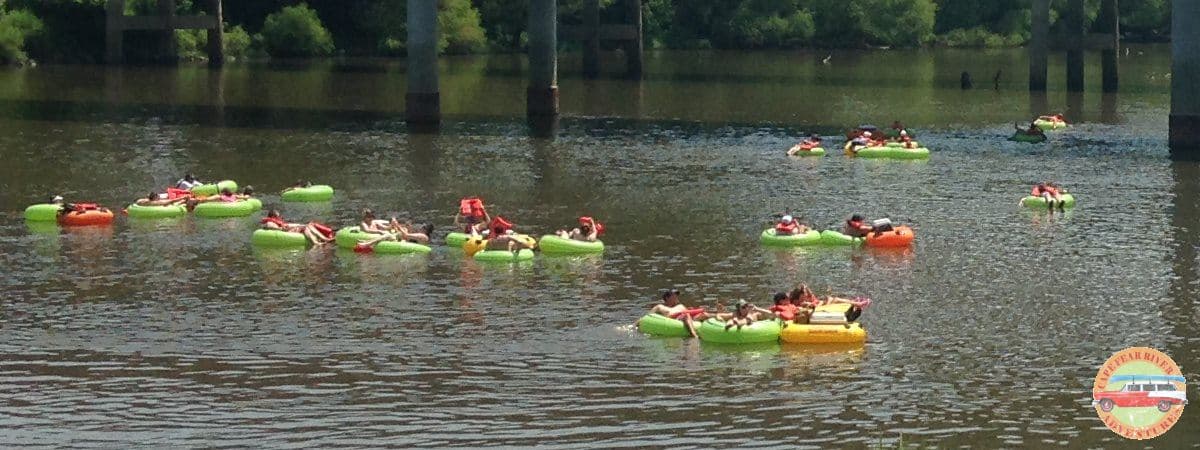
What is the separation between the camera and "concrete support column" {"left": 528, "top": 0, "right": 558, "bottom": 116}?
7619cm

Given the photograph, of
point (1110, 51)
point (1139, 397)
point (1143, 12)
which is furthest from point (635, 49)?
point (1139, 397)

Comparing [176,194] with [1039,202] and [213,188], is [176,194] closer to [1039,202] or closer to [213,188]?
[213,188]

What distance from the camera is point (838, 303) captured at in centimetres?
3675

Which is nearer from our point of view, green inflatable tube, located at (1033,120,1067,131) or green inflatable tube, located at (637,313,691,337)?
green inflatable tube, located at (637,313,691,337)

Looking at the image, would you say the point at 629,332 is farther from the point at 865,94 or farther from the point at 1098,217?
the point at 865,94

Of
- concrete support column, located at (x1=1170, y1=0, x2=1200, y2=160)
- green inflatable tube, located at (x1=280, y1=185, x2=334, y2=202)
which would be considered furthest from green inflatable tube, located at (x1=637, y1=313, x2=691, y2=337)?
concrete support column, located at (x1=1170, y1=0, x2=1200, y2=160)

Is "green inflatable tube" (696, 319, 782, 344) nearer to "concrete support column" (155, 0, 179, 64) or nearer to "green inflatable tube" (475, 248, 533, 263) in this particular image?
"green inflatable tube" (475, 248, 533, 263)

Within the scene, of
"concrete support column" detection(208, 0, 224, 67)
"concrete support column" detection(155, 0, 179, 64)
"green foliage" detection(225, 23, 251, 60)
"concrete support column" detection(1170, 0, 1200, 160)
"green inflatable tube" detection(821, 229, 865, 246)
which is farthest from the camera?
"green foliage" detection(225, 23, 251, 60)

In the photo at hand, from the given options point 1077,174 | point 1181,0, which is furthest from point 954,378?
point 1181,0

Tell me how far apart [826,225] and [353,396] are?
20773 mm

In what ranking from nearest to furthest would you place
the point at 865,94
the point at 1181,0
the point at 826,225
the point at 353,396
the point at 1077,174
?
the point at 353,396, the point at 826,225, the point at 1077,174, the point at 1181,0, the point at 865,94

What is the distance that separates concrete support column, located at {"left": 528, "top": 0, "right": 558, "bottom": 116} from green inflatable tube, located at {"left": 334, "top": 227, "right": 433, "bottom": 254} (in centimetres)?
3071

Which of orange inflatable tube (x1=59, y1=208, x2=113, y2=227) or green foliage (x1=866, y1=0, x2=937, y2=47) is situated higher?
green foliage (x1=866, y1=0, x2=937, y2=47)

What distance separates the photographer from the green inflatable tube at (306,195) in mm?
53625
